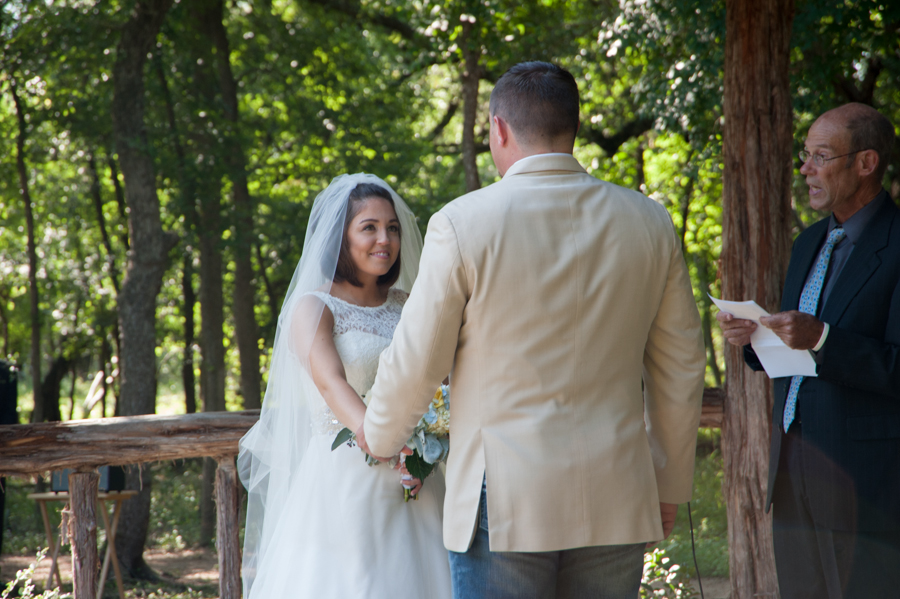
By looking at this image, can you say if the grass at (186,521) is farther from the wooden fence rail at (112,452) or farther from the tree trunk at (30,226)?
the wooden fence rail at (112,452)

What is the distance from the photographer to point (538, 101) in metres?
1.75

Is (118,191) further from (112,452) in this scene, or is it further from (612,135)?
(112,452)

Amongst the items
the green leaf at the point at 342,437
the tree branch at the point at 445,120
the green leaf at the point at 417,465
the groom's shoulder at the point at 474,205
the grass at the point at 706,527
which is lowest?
the grass at the point at 706,527

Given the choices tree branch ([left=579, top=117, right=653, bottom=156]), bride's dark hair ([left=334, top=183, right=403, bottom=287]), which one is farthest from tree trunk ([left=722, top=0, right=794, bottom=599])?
tree branch ([left=579, top=117, right=653, bottom=156])

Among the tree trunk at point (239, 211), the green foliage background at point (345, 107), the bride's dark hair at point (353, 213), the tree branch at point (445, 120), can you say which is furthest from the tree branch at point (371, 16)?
the bride's dark hair at point (353, 213)

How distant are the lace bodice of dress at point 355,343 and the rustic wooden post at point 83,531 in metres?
1.41


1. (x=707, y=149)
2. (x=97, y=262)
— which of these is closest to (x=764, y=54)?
(x=707, y=149)

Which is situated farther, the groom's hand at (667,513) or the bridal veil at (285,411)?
the bridal veil at (285,411)

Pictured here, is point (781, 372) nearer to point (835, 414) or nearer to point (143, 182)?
point (835, 414)

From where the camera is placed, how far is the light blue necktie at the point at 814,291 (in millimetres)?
2588

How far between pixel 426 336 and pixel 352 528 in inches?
42.2

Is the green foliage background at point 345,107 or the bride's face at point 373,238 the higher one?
the green foliage background at point 345,107

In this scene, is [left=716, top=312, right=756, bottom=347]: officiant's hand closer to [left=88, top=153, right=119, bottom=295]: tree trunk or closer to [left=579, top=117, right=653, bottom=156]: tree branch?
[left=579, top=117, right=653, bottom=156]: tree branch

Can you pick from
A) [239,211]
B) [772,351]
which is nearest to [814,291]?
[772,351]
